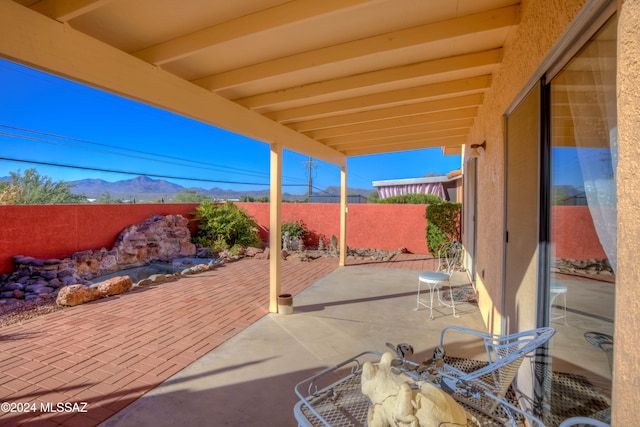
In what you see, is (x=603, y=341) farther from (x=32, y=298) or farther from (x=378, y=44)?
(x=32, y=298)

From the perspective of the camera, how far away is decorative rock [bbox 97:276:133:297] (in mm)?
6082

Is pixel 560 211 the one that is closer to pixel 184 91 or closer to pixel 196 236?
pixel 184 91

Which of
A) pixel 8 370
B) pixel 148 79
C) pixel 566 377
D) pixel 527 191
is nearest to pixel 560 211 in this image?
pixel 527 191

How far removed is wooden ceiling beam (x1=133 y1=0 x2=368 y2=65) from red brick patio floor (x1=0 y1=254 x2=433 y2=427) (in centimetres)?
306

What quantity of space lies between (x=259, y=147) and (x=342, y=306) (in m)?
34.6

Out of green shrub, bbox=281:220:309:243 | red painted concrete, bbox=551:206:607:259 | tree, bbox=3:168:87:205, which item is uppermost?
tree, bbox=3:168:87:205

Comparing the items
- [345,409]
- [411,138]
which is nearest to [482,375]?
[345,409]

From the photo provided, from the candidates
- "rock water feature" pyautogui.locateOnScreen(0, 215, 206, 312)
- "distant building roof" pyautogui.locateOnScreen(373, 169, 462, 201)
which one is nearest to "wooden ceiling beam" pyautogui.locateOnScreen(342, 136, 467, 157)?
"rock water feature" pyautogui.locateOnScreen(0, 215, 206, 312)

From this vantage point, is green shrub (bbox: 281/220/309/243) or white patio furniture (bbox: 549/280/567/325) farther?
green shrub (bbox: 281/220/309/243)

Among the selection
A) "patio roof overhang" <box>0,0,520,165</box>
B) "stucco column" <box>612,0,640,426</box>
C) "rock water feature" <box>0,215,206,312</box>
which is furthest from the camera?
"rock water feature" <box>0,215,206,312</box>

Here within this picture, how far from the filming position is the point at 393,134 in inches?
250

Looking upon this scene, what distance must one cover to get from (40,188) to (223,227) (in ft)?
47.9

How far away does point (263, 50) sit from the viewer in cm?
313

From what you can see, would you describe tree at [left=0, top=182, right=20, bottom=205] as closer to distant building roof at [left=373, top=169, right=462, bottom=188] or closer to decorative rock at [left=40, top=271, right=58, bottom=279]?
decorative rock at [left=40, top=271, right=58, bottom=279]
